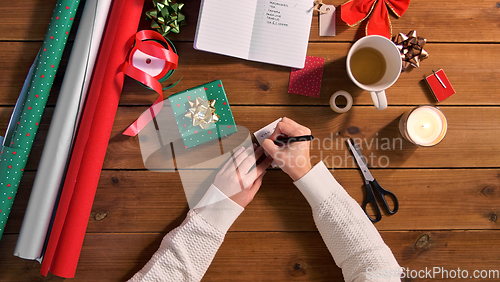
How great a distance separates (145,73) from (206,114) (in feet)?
0.65

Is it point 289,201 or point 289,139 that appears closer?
point 289,139

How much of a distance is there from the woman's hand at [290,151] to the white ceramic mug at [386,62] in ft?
0.66

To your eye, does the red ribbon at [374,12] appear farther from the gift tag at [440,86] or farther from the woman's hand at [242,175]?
the woman's hand at [242,175]

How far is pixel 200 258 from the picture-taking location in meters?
0.77

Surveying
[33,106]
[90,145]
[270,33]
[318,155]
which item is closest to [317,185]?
[318,155]

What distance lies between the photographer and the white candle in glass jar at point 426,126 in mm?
805

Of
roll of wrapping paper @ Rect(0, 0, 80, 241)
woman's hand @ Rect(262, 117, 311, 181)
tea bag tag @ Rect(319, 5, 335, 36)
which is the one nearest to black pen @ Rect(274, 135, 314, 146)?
woman's hand @ Rect(262, 117, 311, 181)

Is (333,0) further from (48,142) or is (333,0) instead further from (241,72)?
(48,142)

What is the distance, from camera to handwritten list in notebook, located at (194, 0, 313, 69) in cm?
83

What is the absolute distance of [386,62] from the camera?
784 mm

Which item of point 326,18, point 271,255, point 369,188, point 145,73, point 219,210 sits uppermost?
point 326,18

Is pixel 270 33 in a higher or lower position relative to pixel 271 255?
higher

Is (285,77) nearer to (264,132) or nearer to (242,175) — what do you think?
(264,132)

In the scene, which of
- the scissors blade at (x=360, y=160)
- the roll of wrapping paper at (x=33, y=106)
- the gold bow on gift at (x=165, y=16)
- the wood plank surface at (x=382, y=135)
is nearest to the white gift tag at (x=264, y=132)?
the wood plank surface at (x=382, y=135)
